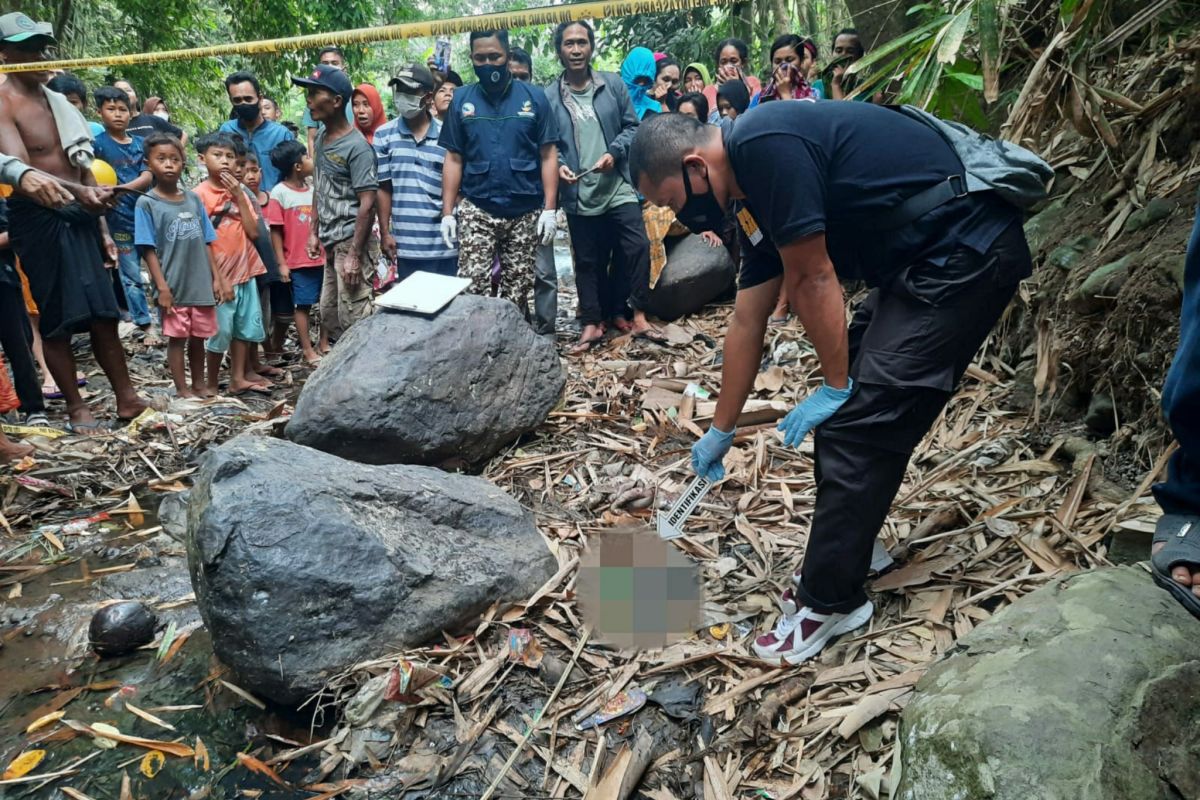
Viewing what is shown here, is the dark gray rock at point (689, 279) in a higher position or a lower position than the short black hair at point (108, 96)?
lower

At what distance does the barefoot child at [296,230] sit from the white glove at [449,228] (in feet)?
4.71

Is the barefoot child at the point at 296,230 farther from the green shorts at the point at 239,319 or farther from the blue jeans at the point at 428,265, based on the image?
the blue jeans at the point at 428,265

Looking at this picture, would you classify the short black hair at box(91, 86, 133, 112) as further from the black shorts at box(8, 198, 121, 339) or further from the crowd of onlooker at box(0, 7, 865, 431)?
the black shorts at box(8, 198, 121, 339)

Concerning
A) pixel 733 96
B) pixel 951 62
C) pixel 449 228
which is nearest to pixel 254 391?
pixel 449 228

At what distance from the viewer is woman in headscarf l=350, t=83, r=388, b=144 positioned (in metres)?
7.24

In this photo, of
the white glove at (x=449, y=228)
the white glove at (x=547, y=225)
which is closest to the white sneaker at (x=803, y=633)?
the white glove at (x=547, y=225)

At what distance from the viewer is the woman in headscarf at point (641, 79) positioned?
7.72 meters

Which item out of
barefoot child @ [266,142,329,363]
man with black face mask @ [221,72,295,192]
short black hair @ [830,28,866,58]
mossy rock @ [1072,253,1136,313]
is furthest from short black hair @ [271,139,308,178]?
mossy rock @ [1072,253,1136,313]

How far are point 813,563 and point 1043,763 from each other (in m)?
1.16

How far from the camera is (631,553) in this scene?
3.38 m

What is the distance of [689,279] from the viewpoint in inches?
289

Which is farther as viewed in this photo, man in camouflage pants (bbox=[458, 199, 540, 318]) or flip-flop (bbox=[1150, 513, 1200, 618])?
man in camouflage pants (bbox=[458, 199, 540, 318])

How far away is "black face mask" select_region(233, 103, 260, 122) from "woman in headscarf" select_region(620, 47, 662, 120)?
3.71 m

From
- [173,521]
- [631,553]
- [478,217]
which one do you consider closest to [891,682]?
[631,553]
